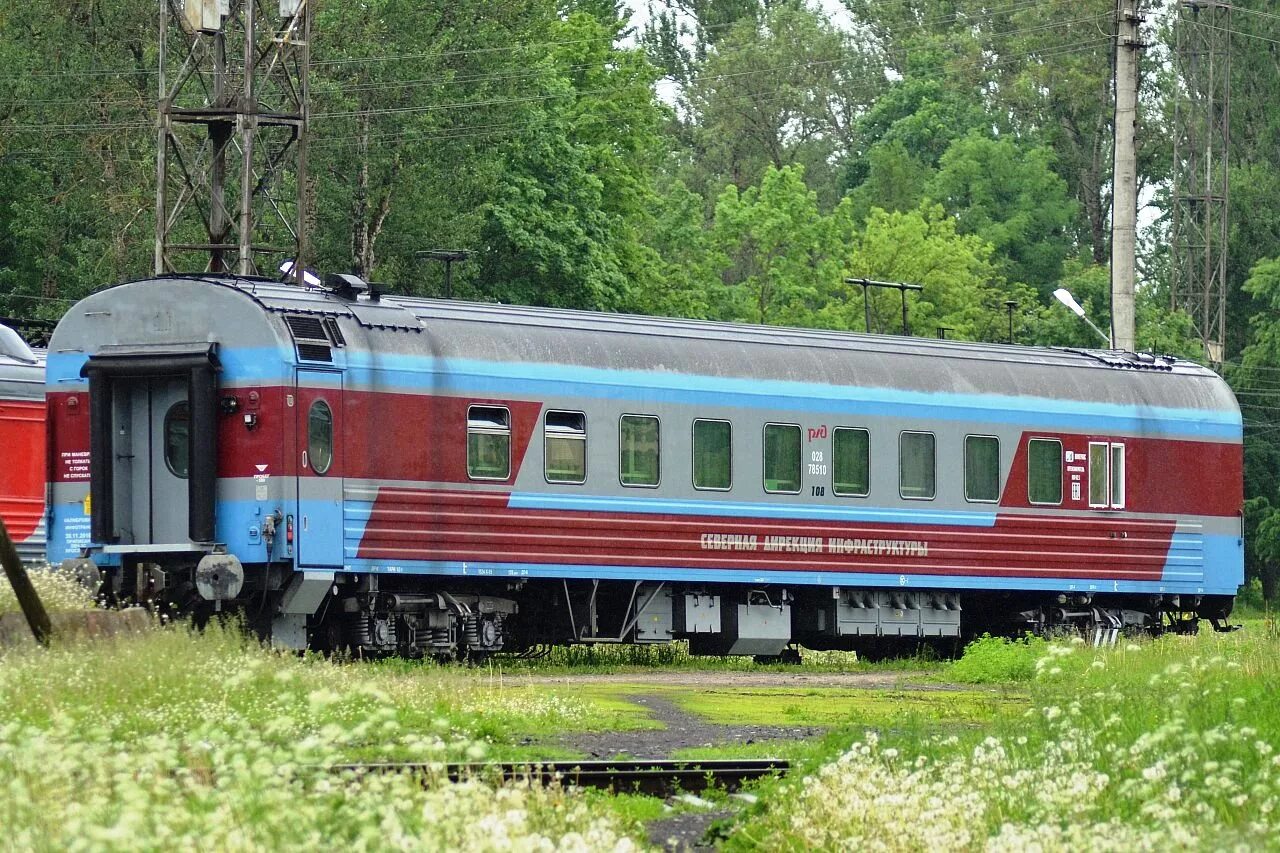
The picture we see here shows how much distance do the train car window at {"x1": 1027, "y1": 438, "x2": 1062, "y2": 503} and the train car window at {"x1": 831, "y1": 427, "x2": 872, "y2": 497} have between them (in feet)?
8.59

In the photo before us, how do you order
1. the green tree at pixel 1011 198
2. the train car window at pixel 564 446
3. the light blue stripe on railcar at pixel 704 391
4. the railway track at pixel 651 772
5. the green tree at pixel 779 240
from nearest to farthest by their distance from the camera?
the railway track at pixel 651 772 < the light blue stripe on railcar at pixel 704 391 < the train car window at pixel 564 446 < the green tree at pixel 779 240 < the green tree at pixel 1011 198

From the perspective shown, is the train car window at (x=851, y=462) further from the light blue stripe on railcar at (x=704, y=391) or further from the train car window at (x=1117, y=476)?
the train car window at (x=1117, y=476)

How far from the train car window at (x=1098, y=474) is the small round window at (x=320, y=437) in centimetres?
1105

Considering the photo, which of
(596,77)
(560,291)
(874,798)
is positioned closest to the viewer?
(874,798)

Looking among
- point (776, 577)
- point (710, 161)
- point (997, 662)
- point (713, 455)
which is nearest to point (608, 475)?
point (713, 455)

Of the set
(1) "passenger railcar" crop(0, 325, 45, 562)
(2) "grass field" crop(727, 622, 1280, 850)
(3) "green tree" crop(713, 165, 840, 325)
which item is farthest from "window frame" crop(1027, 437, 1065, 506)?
Answer: (3) "green tree" crop(713, 165, 840, 325)

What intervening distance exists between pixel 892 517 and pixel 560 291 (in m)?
28.4

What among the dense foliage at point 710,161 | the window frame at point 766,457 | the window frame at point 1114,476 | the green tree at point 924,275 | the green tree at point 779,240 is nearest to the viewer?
the window frame at point 766,457

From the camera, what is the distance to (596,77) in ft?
199

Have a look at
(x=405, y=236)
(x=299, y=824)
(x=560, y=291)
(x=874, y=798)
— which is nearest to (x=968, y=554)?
(x=874, y=798)

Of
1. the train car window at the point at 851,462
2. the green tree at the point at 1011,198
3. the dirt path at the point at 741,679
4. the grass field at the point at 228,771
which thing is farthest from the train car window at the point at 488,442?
the green tree at the point at 1011,198

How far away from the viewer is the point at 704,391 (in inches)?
1029

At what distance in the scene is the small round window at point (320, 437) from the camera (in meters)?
22.8

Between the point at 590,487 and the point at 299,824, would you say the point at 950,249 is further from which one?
the point at 299,824
